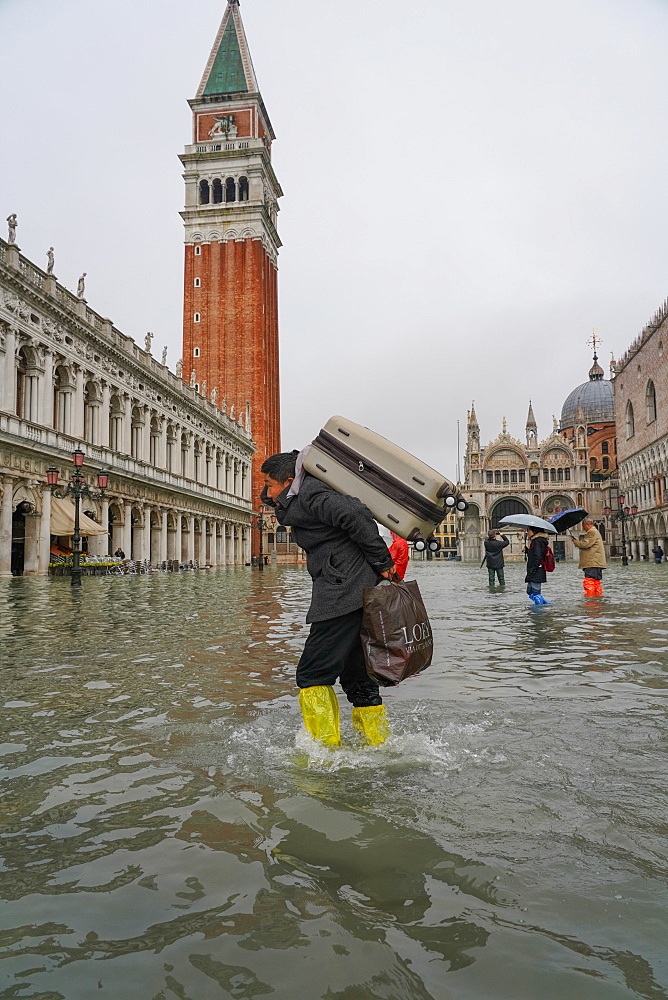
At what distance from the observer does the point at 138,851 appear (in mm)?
2406

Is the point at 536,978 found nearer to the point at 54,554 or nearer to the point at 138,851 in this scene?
the point at 138,851

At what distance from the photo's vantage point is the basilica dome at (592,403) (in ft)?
311

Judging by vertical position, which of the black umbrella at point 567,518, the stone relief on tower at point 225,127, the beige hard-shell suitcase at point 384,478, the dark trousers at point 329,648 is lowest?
the dark trousers at point 329,648

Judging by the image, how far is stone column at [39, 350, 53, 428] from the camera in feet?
92.2

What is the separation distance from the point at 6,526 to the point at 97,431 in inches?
387

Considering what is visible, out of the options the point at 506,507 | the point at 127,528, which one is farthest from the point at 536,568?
the point at 506,507

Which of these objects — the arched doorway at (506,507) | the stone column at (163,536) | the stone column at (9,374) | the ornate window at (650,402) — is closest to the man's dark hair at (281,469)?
the stone column at (9,374)

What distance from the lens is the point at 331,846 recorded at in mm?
2400

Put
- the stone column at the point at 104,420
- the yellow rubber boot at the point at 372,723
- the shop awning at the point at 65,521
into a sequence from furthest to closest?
1. the stone column at the point at 104,420
2. the shop awning at the point at 65,521
3. the yellow rubber boot at the point at 372,723

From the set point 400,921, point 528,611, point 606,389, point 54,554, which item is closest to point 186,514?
point 54,554

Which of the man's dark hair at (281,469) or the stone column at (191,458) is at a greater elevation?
the stone column at (191,458)

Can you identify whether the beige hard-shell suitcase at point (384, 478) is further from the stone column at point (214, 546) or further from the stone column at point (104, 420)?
the stone column at point (214, 546)

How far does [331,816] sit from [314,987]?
974mm

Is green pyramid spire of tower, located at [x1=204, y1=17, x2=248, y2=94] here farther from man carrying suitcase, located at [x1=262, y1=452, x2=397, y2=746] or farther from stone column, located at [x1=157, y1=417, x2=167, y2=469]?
man carrying suitcase, located at [x1=262, y1=452, x2=397, y2=746]
